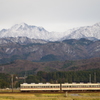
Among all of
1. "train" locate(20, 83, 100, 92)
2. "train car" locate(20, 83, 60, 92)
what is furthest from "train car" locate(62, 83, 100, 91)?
"train car" locate(20, 83, 60, 92)

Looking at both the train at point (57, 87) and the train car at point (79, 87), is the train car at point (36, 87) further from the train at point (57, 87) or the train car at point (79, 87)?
the train car at point (79, 87)

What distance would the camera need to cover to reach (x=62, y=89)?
163750 millimetres

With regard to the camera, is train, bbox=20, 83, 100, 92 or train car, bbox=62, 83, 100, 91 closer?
train, bbox=20, 83, 100, 92

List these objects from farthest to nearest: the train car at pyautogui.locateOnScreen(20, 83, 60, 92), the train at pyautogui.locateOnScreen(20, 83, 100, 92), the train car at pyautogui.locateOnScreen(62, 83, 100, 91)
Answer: the train car at pyautogui.locateOnScreen(62, 83, 100, 91)
the train at pyautogui.locateOnScreen(20, 83, 100, 92)
the train car at pyautogui.locateOnScreen(20, 83, 60, 92)

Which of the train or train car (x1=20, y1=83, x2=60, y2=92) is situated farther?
the train

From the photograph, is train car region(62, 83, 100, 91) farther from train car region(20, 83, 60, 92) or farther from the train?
train car region(20, 83, 60, 92)

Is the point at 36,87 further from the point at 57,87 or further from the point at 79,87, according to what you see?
the point at 79,87

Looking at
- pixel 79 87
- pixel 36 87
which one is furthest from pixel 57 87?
pixel 79 87

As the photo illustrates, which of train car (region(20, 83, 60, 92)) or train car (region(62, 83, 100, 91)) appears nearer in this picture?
train car (region(20, 83, 60, 92))

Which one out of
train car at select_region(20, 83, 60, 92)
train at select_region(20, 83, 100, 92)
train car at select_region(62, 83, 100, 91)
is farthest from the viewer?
train car at select_region(62, 83, 100, 91)

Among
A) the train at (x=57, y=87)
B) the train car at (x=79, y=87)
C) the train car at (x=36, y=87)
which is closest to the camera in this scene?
the train car at (x=36, y=87)

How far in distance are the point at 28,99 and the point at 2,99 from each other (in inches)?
332

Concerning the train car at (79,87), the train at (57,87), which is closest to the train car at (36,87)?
the train at (57,87)

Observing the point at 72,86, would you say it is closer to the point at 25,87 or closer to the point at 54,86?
the point at 54,86
